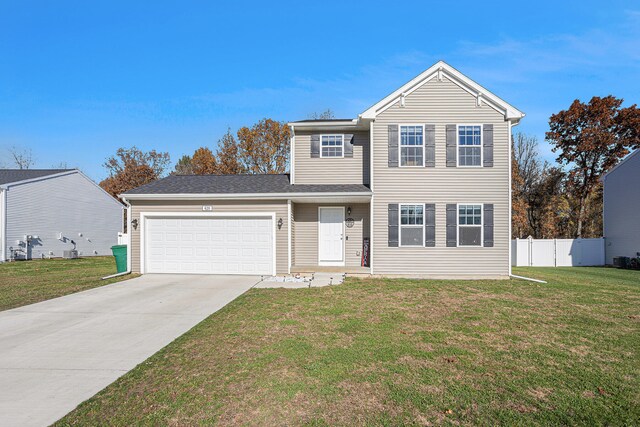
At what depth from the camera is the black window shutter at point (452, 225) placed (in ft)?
40.2

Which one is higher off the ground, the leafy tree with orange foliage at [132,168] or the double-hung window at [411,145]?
the leafy tree with orange foliage at [132,168]

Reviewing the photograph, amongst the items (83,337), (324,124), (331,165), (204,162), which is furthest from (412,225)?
(204,162)

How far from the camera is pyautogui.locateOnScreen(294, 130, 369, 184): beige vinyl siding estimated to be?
13547 mm

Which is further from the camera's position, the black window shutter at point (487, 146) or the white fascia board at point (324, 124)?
the white fascia board at point (324, 124)

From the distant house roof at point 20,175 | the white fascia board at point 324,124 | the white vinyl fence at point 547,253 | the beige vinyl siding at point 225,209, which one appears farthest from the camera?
the distant house roof at point 20,175

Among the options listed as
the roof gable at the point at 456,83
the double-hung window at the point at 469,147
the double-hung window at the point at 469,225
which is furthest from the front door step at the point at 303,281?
the double-hung window at the point at 469,147

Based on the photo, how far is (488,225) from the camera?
1221 cm

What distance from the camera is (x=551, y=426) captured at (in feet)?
11.1

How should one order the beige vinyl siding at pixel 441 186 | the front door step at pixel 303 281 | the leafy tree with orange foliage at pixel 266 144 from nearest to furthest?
the front door step at pixel 303 281
the beige vinyl siding at pixel 441 186
the leafy tree with orange foliage at pixel 266 144

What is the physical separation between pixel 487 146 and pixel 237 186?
366 inches

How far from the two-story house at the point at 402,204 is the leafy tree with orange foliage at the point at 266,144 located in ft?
58.7

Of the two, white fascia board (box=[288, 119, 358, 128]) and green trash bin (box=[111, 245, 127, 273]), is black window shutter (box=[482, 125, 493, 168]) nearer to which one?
white fascia board (box=[288, 119, 358, 128])

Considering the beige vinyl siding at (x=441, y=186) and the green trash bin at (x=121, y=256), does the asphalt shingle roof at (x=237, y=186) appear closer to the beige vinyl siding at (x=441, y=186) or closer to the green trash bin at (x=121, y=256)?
the beige vinyl siding at (x=441, y=186)

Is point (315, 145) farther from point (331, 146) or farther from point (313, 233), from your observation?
point (313, 233)
